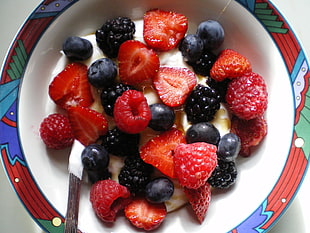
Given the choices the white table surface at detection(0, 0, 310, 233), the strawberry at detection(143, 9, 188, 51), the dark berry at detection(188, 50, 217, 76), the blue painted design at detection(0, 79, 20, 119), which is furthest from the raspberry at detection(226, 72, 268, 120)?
the blue painted design at detection(0, 79, 20, 119)

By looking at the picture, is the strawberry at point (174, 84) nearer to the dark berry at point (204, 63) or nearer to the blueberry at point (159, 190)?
the dark berry at point (204, 63)

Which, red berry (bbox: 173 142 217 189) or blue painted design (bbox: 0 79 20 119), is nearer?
red berry (bbox: 173 142 217 189)

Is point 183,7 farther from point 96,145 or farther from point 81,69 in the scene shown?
point 96,145

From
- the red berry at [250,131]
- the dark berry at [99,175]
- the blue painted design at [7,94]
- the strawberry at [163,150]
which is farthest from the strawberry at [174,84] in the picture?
the blue painted design at [7,94]

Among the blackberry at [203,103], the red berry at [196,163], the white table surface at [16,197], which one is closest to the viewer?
the red berry at [196,163]

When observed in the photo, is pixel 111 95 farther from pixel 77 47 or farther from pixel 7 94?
pixel 7 94

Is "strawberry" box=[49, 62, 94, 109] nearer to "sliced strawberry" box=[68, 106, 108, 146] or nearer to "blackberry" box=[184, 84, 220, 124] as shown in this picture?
"sliced strawberry" box=[68, 106, 108, 146]

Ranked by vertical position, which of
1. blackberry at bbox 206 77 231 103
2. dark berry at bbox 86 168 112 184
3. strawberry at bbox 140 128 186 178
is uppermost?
blackberry at bbox 206 77 231 103
